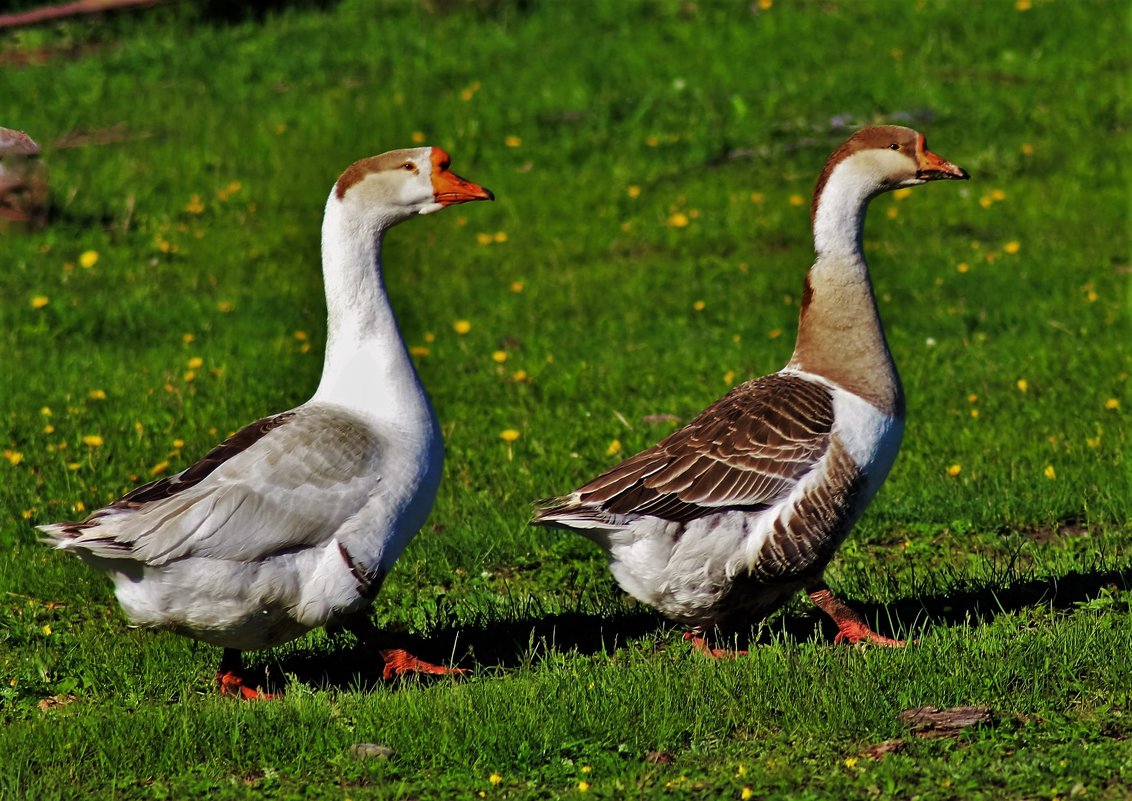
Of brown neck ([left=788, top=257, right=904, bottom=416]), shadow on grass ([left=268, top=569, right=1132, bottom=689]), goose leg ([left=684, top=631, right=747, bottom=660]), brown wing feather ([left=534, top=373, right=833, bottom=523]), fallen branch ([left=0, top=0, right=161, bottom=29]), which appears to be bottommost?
shadow on grass ([left=268, top=569, right=1132, bottom=689])

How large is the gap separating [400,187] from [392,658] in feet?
6.41

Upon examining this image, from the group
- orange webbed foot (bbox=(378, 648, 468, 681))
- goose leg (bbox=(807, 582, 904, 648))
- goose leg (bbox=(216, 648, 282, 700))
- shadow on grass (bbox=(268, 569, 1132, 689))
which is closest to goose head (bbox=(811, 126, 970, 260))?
goose leg (bbox=(807, 582, 904, 648))

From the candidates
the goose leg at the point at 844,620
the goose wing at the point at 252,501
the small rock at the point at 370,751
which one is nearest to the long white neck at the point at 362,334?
the goose wing at the point at 252,501

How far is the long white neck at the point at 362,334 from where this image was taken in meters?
5.71

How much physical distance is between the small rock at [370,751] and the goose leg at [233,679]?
32.6 inches

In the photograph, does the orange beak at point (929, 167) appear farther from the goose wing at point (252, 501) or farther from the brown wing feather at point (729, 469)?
the goose wing at point (252, 501)

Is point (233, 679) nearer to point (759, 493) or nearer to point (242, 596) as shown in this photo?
point (242, 596)

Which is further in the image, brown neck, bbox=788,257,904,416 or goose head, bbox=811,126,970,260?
goose head, bbox=811,126,970,260

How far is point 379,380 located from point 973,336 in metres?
6.11

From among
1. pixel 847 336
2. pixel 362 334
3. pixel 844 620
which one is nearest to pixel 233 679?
pixel 362 334

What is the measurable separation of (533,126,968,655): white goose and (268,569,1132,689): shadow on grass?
1.15 ft

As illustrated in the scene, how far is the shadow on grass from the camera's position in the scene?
239 inches

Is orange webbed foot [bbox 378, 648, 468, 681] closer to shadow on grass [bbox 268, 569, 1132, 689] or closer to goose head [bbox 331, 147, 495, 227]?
shadow on grass [bbox 268, 569, 1132, 689]

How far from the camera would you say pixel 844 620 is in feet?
19.6
